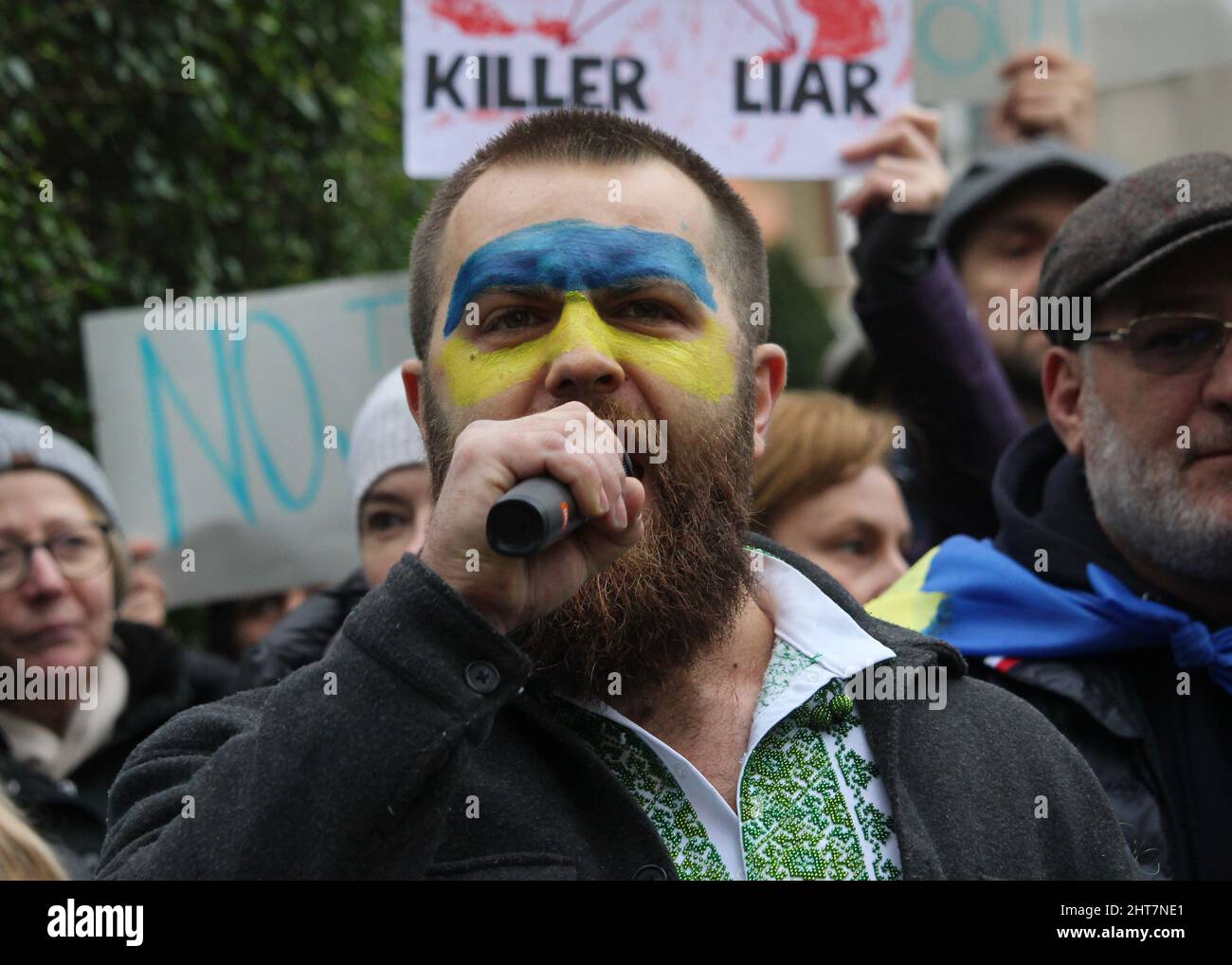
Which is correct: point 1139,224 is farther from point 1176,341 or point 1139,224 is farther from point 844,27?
point 844,27

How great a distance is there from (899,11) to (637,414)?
2.40 metres

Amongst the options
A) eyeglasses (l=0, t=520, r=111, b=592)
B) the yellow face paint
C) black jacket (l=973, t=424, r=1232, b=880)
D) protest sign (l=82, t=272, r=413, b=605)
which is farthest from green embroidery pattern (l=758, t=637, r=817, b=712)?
protest sign (l=82, t=272, r=413, b=605)

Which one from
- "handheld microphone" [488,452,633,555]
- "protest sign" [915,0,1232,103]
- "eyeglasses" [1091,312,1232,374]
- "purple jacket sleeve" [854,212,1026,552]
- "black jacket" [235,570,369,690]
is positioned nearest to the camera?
"handheld microphone" [488,452,633,555]

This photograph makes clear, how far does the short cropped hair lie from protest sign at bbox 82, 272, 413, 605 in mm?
2342

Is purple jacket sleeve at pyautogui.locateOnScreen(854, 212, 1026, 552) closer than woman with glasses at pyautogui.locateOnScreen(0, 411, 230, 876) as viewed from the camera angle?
Yes

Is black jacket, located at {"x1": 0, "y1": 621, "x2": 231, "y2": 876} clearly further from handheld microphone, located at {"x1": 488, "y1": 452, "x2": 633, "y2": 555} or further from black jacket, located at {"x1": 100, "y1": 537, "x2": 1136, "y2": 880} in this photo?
handheld microphone, located at {"x1": 488, "y1": 452, "x2": 633, "y2": 555}

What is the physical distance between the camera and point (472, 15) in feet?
12.1

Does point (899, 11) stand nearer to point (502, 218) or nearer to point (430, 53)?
point (430, 53)

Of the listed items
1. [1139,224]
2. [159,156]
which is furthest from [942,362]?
[159,156]

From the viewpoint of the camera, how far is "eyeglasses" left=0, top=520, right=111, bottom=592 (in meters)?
3.46

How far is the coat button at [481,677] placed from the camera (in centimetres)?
150

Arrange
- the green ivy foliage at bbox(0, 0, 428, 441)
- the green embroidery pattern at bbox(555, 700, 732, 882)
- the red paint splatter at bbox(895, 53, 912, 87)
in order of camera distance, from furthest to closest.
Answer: the green ivy foliage at bbox(0, 0, 428, 441), the red paint splatter at bbox(895, 53, 912, 87), the green embroidery pattern at bbox(555, 700, 732, 882)

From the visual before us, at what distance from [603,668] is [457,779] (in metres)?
0.36
